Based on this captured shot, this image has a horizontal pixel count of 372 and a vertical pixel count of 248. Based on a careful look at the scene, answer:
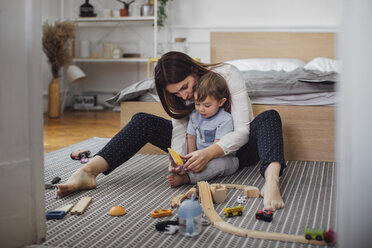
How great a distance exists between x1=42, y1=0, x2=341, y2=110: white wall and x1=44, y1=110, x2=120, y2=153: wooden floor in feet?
1.56

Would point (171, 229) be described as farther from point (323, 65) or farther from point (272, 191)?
point (323, 65)

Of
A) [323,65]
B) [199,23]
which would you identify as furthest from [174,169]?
[199,23]

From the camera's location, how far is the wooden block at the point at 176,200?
1274 millimetres

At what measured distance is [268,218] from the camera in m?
1.16

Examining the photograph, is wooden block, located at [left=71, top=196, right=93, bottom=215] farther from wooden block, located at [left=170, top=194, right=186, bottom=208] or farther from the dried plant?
the dried plant

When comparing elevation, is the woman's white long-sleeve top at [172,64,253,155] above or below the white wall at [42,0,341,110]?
below

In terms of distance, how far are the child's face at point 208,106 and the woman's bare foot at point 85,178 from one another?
1.20 ft

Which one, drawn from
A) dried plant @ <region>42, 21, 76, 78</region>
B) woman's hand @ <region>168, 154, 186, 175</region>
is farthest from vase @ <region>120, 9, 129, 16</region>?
woman's hand @ <region>168, 154, 186, 175</region>

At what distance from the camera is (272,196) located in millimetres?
1289

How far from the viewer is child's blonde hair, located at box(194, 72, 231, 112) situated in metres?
1.51
